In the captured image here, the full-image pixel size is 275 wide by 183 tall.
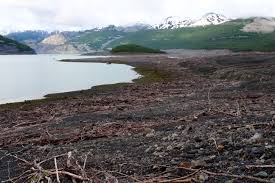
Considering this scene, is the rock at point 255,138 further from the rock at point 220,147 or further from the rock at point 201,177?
the rock at point 201,177

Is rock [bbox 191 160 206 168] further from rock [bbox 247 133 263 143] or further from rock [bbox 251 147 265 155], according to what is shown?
rock [bbox 247 133 263 143]

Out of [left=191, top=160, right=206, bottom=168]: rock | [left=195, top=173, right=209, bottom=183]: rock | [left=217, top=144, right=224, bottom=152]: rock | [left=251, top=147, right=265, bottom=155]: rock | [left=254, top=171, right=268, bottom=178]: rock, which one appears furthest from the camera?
[left=217, top=144, right=224, bottom=152]: rock

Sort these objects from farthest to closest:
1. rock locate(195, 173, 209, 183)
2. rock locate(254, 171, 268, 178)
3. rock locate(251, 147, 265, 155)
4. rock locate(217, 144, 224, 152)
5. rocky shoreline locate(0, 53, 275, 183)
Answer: rock locate(217, 144, 224, 152) < rock locate(251, 147, 265, 155) < rocky shoreline locate(0, 53, 275, 183) < rock locate(195, 173, 209, 183) < rock locate(254, 171, 268, 178)

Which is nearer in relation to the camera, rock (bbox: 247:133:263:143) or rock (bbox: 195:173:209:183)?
rock (bbox: 195:173:209:183)

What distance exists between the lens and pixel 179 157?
38.9 feet

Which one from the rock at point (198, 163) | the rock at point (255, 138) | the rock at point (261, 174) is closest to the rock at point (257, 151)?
the rock at point (255, 138)

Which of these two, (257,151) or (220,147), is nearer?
(257,151)

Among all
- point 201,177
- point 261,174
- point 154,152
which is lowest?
point 154,152

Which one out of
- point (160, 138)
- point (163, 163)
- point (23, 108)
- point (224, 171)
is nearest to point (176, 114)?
point (160, 138)

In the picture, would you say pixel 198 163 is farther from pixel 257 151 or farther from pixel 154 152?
pixel 154 152

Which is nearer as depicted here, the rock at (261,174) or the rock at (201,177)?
the rock at (261,174)

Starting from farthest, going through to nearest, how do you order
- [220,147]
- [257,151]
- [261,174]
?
[220,147] < [257,151] < [261,174]

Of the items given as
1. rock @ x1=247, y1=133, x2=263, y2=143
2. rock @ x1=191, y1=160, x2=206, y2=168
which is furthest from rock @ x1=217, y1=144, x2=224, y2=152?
rock @ x1=191, y1=160, x2=206, y2=168

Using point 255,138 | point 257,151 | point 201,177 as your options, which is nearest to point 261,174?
point 201,177
